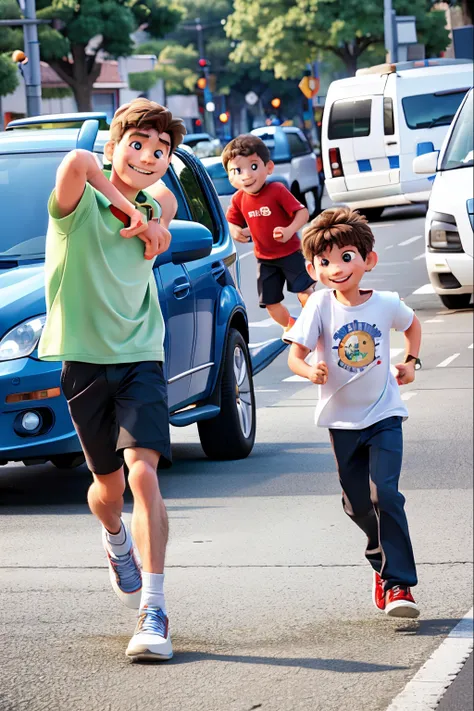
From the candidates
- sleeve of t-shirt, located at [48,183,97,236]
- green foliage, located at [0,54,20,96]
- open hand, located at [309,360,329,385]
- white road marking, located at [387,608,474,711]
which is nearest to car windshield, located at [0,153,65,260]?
green foliage, located at [0,54,20,96]

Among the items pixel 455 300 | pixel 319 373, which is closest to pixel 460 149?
pixel 455 300

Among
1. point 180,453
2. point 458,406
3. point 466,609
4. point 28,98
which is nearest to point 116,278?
point 28,98

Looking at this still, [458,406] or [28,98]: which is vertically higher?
[28,98]

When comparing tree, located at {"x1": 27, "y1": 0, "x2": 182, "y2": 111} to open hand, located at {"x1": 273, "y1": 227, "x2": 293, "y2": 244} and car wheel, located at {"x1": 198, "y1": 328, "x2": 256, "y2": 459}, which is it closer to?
open hand, located at {"x1": 273, "y1": 227, "x2": 293, "y2": 244}

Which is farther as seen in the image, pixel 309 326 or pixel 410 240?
pixel 410 240

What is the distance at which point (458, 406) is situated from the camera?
22.6 feet

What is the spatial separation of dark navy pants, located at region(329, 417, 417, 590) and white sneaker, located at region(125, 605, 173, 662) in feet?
1.49

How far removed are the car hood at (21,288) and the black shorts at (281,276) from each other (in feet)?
1.19

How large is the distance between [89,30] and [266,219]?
485 mm

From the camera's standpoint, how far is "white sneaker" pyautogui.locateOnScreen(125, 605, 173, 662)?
300 cm

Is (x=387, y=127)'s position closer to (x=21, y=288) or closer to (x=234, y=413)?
(x=21, y=288)

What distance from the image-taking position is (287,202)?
2.57m

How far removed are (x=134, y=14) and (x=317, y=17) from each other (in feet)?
3.25

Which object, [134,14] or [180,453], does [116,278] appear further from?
[180,453]
